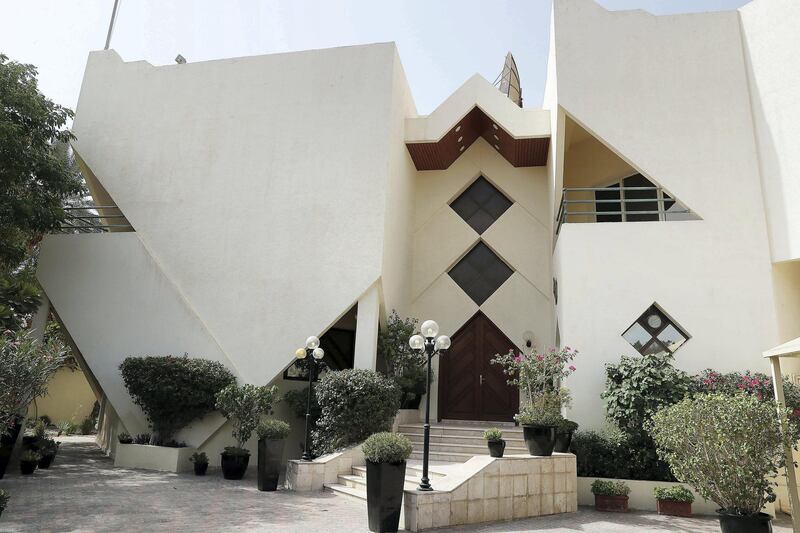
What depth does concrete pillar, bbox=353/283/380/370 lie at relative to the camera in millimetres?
10211

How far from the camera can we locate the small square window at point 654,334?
892 centimetres

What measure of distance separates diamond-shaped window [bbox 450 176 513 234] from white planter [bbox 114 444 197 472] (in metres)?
8.11

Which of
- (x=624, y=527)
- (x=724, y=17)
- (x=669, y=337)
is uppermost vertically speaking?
(x=724, y=17)

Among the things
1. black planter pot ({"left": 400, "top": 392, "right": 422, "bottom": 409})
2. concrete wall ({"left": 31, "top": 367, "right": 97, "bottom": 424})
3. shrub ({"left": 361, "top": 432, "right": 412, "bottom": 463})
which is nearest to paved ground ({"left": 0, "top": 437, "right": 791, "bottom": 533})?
shrub ({"left": 361, "top": 432, "right": 412, "bottom": 463})

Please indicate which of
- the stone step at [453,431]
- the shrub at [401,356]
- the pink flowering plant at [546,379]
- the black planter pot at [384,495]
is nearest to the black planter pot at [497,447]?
the pink flowering plant at [546,379]

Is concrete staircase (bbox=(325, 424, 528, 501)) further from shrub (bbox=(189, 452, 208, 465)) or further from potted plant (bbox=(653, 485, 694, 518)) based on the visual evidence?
shrub (bbox=(189, 452, 208, 465))

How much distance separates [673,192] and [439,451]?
619 centimetres

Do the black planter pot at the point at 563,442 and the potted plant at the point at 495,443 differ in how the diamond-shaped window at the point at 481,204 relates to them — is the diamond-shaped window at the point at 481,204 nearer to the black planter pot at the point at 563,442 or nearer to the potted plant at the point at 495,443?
the black planter pot at the point at 563,442

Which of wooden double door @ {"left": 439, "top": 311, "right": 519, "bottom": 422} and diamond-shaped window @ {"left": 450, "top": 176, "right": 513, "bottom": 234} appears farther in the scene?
diamond-shaped window @ {"left": 450, "top": 176, "right": 513, "bottom": 234}

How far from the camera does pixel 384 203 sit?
10.7 m

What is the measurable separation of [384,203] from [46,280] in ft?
24.3

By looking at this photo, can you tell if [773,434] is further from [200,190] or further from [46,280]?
[46,280]

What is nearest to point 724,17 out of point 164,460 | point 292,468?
point 292,468

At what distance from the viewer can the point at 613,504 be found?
25.2ft
